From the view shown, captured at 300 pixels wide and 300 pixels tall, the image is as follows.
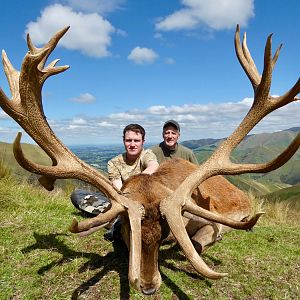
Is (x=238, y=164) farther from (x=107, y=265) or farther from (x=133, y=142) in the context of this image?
(x=133, y=142)

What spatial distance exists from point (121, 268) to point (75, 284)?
76 cm

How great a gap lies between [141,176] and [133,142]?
6.32 ft

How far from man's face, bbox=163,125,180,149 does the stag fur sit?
4600 millimetres

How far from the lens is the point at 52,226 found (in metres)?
7.08

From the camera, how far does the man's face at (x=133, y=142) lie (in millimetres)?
7512

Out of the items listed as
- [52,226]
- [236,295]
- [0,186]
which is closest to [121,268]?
[236,295]

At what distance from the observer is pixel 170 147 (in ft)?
34.6

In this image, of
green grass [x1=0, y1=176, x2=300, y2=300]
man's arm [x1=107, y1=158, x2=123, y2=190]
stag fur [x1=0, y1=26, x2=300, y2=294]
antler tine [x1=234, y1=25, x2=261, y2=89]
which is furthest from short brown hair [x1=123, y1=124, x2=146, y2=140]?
antler tine [x1=234, y1=25, x2=261, y2=89]

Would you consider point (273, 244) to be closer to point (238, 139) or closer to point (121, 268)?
point (238, 139)

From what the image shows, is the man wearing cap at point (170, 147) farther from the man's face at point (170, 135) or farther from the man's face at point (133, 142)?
the man's face at point (133, 142)

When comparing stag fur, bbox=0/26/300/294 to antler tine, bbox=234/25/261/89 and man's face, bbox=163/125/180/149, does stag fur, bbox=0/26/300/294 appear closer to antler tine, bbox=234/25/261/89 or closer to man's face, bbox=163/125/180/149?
antler tine, bbox=234/25/261/89

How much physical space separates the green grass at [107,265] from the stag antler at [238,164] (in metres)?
1.06

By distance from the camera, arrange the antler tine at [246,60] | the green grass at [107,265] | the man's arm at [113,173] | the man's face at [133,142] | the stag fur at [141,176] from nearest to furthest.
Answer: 1. the stag fur at [141,176]
2. the green grass at [107,265]
3. the antler tine at [246,60]
4. the man's face at [133,142]
5. the man's arm at [113,173]

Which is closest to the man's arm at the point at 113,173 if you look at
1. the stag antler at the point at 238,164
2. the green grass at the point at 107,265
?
the green grass at the point at 107,265
